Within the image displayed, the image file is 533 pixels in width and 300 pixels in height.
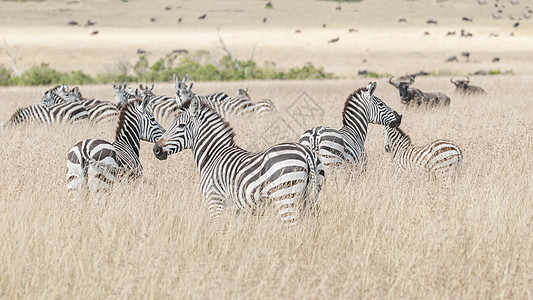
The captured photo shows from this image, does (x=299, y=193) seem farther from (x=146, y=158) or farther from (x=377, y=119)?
(x=146, y=158)

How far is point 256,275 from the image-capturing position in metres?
4.71

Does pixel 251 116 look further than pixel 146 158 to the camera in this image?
Yes

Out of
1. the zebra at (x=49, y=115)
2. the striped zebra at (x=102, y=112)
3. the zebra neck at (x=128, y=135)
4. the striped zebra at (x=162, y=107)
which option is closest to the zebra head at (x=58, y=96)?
the striped zebra at (x=102, y=112)

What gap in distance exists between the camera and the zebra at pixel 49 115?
571 inches

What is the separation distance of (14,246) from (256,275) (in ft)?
7.37

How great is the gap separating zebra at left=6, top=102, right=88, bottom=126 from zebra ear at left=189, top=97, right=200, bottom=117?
9.08 metres

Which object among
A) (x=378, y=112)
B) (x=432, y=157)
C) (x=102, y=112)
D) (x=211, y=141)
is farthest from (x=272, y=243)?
(x=102, y=112)

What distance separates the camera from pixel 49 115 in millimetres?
14602

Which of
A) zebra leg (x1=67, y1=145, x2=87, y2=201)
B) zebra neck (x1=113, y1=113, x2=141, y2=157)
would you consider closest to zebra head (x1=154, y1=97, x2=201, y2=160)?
zebra leg (x1=67, y1=145, x2=87, y2=201)

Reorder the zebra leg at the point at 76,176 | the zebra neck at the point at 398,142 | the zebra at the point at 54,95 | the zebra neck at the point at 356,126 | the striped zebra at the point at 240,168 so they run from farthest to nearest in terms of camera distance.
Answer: the zebra at the point at 54,95, the zebra neck at the point at 398,142, the zebra neck at the point at 356,126, the zebra leg at the point at 76,176, the striped zebra at the point at 240,168

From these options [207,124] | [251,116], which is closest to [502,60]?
[251,116]

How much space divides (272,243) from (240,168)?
0.79 metres

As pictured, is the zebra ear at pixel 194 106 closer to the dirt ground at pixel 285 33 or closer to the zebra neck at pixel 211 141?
the zebra neck at pixel 211 141

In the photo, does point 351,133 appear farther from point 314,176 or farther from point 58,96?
point 58,96
